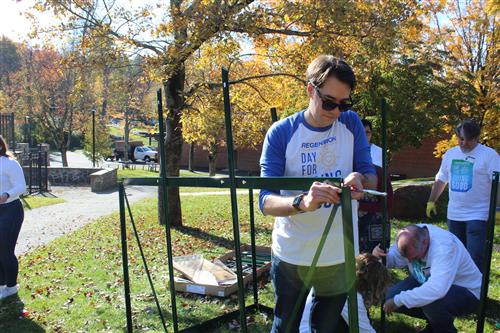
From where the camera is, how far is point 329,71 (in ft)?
6.35

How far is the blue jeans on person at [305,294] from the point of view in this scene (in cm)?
211

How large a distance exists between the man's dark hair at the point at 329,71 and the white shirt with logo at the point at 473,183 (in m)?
2.87

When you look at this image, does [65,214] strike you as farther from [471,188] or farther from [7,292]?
[471,188]

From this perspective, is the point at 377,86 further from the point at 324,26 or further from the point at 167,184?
the point at 167,184

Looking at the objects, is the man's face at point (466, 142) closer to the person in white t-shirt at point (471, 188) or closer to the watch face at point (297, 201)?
the person in white t-shirt at point (471, 188)

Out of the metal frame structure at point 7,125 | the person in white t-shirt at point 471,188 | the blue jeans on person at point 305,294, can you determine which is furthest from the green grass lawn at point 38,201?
the blue jeans on person at point 305,294

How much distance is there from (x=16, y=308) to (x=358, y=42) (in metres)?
6.28

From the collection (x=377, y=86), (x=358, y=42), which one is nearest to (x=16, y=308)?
(x=358, y=42)

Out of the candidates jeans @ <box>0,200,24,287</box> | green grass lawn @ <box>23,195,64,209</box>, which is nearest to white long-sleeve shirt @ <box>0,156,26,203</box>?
jeans @ <box>0,200,24,287</box>

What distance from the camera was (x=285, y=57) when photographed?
8516mm

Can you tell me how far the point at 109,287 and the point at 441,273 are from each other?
4029mm

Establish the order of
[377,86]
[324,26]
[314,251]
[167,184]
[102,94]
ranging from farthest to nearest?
[102,94], [377,86], [324,26], [167,184], [314,251]

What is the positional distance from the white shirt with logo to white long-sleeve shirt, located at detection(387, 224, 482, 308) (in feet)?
3.36

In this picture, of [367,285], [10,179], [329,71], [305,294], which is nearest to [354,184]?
[329,71]
